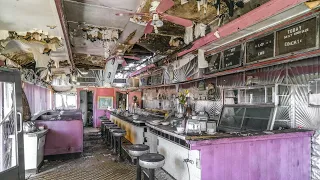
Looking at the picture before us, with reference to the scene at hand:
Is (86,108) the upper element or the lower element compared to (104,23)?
lower

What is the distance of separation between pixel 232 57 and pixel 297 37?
4.43 ft

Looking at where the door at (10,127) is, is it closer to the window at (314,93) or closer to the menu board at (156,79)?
the window at (314,93)

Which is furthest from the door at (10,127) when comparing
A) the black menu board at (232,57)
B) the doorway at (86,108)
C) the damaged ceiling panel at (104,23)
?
the doorway at (86,108)

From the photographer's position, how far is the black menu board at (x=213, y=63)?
4.61 m

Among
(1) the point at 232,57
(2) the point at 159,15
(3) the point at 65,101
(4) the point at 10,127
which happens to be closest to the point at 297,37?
(1) the point at 232,57

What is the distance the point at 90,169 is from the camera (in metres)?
4.70

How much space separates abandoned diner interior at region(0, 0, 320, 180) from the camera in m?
2.60

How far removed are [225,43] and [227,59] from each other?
1.11 ft

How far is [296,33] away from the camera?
2.91 meters

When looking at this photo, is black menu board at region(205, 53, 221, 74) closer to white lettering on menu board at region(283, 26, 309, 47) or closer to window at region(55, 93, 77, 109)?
white lettering on menu board at region(283, 26, 309, 47)

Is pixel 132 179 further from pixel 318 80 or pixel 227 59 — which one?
pixel 318 80

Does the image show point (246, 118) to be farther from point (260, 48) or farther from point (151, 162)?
point (151, 162)

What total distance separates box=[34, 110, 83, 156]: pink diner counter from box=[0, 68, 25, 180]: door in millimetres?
2934

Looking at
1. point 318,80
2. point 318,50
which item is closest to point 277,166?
point 318,80
